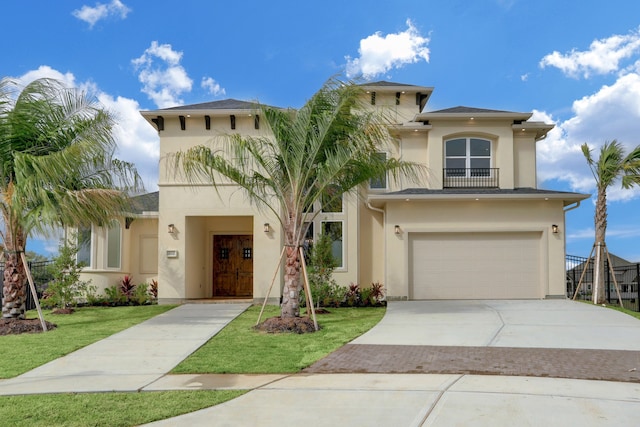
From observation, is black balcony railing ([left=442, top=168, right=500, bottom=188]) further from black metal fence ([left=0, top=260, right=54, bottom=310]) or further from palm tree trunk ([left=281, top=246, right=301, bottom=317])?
black metal fence ([left=0, top=260, right=54, bottom=310])

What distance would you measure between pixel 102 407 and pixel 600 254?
1463cm

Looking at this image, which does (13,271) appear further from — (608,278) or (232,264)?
(608,278)

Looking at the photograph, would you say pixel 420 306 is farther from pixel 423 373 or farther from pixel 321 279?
pixel 423 373

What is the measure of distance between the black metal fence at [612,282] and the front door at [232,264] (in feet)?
35.6

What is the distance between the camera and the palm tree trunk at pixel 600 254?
53.7 feet

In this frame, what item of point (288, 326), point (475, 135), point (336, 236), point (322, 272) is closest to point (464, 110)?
point (475, 135)

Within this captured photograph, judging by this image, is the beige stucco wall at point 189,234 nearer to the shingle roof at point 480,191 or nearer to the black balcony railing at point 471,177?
the shingle roof at point 480,191

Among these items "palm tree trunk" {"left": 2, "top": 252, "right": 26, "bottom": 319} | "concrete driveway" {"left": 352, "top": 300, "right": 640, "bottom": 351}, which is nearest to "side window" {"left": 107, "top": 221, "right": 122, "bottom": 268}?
"palm tree trunk" {"left": 2, "top": 252, "right": 26, "bottom": 319}

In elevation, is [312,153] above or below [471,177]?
below

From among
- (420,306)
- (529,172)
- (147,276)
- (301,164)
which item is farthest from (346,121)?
(147,276)

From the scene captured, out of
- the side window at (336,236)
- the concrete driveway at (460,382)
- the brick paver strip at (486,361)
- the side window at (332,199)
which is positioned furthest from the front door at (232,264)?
the brick paver strip at (486,361)

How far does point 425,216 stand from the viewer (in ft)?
56.6

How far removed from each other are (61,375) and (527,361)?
7.39 meters

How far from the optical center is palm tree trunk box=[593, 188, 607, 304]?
16375mm
